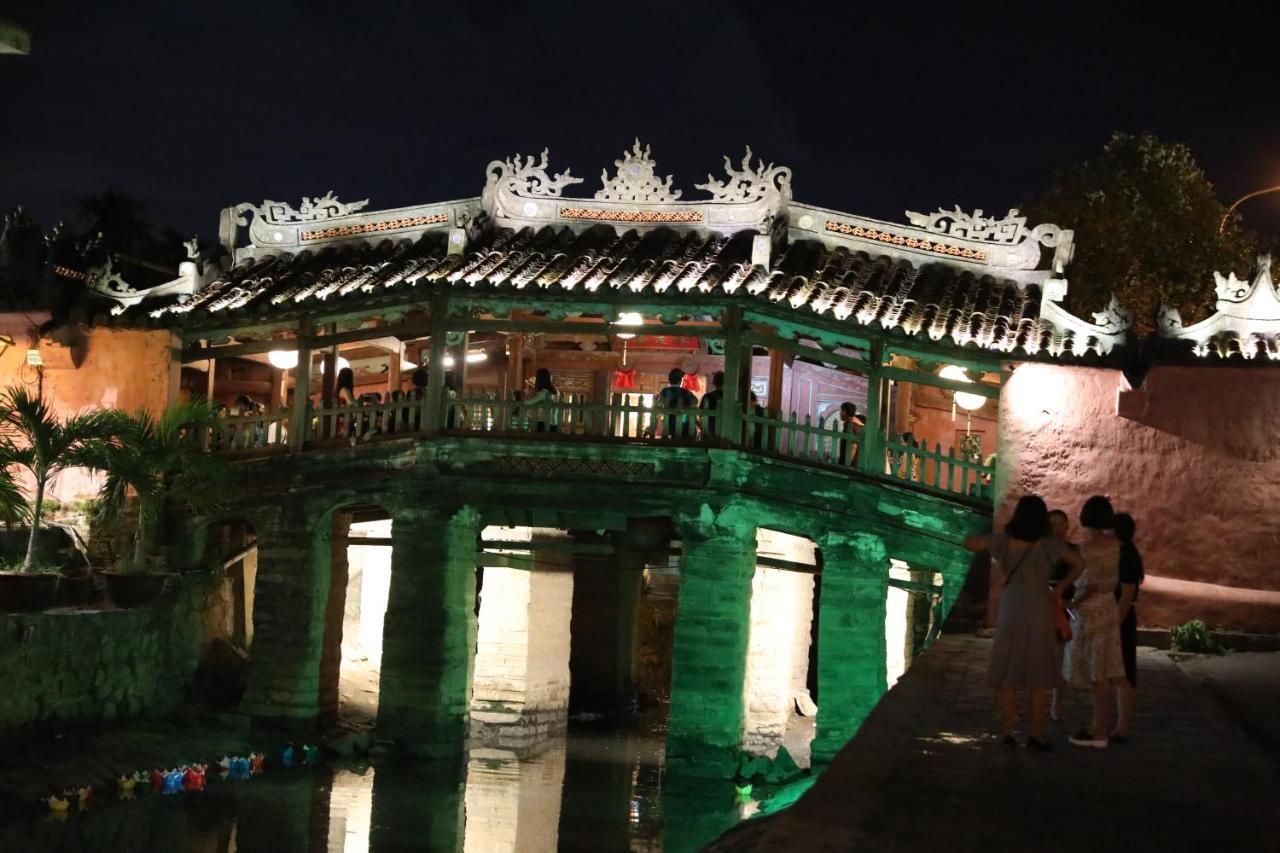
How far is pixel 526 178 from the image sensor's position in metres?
23.0

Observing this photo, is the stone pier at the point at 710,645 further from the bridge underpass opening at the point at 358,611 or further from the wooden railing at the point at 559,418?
the bridge underpass opening at the point at 358,611

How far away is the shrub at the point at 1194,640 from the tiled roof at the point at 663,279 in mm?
4848

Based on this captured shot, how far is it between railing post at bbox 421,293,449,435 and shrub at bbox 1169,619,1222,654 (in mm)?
9642

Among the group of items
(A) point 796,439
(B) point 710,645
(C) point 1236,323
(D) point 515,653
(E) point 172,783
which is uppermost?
(C) point 1236,323

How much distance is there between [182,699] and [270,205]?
863cm

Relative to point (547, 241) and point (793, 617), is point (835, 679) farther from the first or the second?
point (547, 241)

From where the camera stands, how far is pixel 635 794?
19.2 m

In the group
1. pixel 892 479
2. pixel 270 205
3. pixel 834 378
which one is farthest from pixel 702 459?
pixel 270 205

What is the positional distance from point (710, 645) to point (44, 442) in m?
8.79

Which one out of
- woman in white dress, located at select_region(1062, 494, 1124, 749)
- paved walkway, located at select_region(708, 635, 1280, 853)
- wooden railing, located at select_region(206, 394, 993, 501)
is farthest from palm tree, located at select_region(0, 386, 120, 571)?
woman in white dress, located at select_region(1062, 494, 1124, 749)

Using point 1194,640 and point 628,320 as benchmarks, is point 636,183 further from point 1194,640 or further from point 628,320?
point 1194,640

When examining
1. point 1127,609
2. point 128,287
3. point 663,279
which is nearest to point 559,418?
point 663,279

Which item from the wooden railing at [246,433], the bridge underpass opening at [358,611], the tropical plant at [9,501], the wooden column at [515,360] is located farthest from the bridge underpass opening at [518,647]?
the tropical plant at [9,501]

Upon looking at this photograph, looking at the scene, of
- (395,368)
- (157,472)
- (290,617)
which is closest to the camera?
(157,472)
